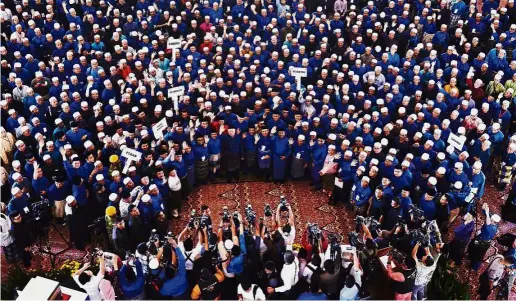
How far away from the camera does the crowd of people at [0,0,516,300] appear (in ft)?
32.0

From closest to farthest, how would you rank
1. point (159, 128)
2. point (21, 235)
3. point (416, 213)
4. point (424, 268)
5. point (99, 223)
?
point (424, 268) → point (416, 213) → point (21, 235) → point (99, 223) → point (159, 128)

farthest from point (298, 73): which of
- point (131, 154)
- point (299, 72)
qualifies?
point (131, 154)

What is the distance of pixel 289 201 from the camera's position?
1396cm

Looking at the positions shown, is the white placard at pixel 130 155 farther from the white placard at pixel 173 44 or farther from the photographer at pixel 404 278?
the photographer at pixel 404 278

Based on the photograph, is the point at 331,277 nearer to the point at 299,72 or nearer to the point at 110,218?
the point at 110,218

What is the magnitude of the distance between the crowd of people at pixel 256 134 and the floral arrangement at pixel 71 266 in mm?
735

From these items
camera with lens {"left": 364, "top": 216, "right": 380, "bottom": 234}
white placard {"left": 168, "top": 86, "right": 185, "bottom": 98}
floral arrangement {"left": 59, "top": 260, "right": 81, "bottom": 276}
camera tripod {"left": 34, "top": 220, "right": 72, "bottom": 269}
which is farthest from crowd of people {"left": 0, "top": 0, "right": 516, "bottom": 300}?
floral arrangement {"left": 59, "top": 260, "right": 81, "bottom": 276}

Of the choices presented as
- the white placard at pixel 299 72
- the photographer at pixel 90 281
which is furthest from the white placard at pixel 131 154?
the white placard at pixel 299 72

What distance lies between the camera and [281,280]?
363 inches

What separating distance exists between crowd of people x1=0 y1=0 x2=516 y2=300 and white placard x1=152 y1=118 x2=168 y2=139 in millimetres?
35

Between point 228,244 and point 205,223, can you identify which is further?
point 205,223

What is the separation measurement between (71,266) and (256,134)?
5.28 meters

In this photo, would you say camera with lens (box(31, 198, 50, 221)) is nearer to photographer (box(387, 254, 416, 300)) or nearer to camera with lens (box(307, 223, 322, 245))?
camera with lens (box(307, 223, 322, 245))

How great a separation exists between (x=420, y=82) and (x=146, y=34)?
28.0ft
